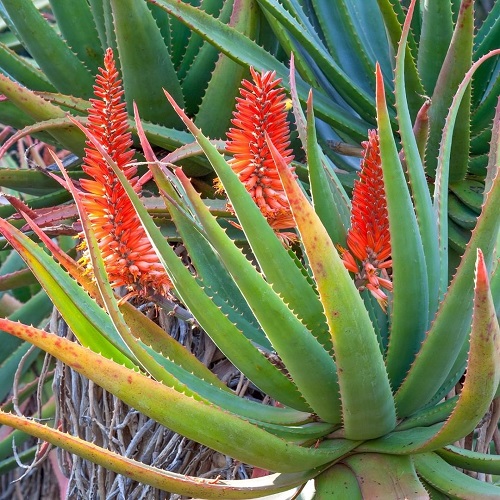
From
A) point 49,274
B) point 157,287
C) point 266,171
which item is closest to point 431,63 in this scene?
point 266,171

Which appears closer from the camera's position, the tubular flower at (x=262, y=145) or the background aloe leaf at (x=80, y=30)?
the tubular flower at (x=262, y=145)

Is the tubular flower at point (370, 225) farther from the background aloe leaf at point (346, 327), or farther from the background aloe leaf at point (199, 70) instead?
the background aloe leaf at point (199, 70)

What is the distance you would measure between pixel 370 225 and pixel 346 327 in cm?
19

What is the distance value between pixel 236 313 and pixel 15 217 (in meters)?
0.52

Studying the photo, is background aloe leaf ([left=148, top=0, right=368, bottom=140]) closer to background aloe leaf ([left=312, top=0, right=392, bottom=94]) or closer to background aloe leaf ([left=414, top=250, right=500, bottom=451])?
background aloe leaf ([left=312, top=0, right=392, bottom=94])

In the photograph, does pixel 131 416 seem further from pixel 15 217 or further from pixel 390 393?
pixel 390 393

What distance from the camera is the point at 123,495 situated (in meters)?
1.23

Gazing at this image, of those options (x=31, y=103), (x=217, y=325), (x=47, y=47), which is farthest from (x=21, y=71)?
(x=217, y=325)

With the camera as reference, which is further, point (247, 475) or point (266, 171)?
point (247, 475)

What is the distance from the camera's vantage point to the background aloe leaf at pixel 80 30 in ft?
4.96

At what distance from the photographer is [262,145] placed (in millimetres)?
946

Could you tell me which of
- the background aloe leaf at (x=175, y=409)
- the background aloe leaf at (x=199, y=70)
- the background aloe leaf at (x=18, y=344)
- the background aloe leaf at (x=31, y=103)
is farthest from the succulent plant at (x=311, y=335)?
the background aloe leaf at (x=18, y=344)

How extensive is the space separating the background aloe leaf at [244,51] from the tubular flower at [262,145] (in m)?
0.34

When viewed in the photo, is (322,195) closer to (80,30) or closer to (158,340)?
(158,340)
